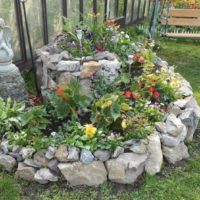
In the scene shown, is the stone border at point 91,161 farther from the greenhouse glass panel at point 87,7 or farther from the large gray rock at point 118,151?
the greenhouse glass panel at point 87,7

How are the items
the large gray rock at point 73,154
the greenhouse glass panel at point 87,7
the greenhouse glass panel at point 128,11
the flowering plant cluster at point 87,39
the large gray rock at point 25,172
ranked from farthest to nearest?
the greenhouse glass panel at point 128,11
the greenhouse glass panel at point 87,7
the flowering plant cluster at point 87,39
the large gray rock at point 25,172
the large gray rock at point 73,154

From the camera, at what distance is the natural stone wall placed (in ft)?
13.1

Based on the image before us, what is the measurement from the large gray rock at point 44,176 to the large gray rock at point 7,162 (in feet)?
0.96

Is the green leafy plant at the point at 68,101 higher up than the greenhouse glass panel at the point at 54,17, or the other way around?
the greenhouse glass panel at the point at 54,17

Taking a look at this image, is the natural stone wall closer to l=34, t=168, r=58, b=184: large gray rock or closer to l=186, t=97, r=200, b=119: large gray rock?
l=186, t=97, r=200, b=119: large gray rock

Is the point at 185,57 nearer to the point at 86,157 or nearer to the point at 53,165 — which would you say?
the point at 86,157

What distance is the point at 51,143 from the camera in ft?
10.7

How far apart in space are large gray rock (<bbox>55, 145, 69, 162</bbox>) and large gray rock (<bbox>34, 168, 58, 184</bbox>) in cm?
18

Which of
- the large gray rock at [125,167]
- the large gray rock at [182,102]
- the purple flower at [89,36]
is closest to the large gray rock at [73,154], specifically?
the large gray rock at [125,167]

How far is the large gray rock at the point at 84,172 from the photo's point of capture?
3141mm

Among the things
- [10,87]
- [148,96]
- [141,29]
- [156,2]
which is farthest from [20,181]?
[141,29]

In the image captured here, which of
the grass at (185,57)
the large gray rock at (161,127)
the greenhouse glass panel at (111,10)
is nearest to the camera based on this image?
the large gray rock at (161,127)

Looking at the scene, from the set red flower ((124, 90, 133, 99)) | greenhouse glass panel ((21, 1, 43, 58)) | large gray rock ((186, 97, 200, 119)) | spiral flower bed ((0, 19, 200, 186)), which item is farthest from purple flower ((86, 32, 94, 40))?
large gray rock ((186, 97, 200, 119))

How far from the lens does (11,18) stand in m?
5.01
